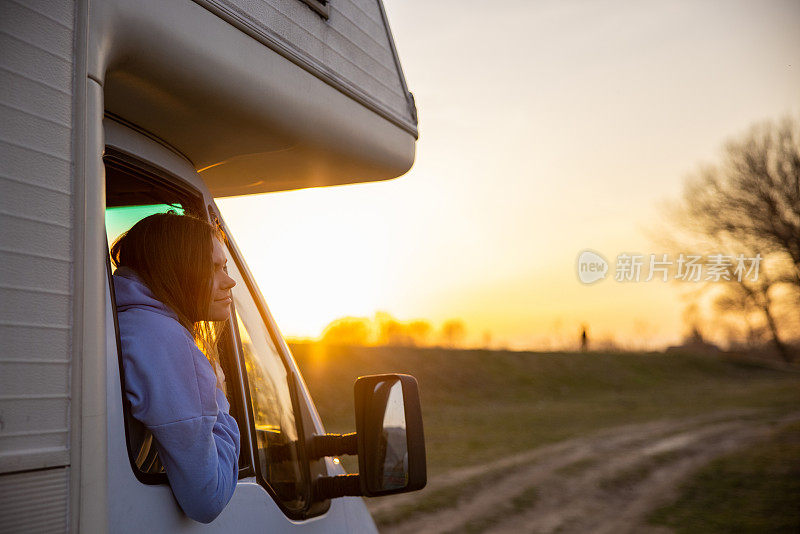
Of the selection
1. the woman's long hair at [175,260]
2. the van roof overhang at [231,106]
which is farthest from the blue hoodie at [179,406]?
the van roof overhang at [231,106]

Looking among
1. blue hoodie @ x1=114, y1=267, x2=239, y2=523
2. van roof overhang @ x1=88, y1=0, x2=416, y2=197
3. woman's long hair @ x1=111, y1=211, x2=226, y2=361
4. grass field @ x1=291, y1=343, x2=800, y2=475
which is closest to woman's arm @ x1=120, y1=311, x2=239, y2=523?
blue hoodie @ x1=114, y1=267, x2=239, y2=523

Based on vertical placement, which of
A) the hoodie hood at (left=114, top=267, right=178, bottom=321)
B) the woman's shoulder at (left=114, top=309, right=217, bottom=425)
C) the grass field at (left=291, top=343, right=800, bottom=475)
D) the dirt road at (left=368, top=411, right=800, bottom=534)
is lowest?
the dirt road at (left=368, top=411, right=800, bottom=534)

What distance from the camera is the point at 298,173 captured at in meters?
2.44

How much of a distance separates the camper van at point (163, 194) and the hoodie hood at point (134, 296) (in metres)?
0.08

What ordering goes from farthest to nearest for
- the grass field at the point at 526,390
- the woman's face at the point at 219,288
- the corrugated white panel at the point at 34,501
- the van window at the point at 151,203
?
1. the grass field at the point at 526,390
2. the van window at the point at 151,203
3. the woman's face at the point at 219,288
4. the corrugated white panel at the point at 34,501

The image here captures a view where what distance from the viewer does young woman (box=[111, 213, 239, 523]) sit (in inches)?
59.5

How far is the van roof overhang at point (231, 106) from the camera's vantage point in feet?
5.02

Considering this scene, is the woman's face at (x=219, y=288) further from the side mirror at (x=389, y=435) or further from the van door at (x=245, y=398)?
the side mirror at (x=389, y=435)

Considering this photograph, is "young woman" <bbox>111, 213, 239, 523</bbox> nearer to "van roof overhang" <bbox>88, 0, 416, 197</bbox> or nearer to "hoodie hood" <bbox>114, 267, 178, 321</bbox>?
"hoodie hood" <bbox>114, 267, 178, 321</bbox>

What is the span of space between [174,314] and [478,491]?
853cm

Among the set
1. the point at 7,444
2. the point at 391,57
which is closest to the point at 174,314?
the point at 7,444

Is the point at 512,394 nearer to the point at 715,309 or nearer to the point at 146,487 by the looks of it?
the point at 715,309

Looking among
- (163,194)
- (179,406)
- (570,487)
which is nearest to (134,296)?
(179,406)

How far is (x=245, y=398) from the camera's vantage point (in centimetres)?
211
